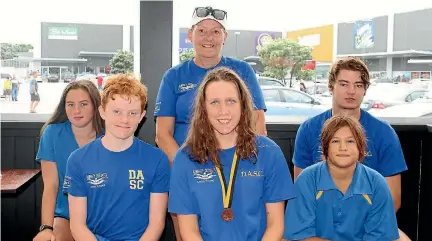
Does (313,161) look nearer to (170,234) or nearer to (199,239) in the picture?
(199,239)

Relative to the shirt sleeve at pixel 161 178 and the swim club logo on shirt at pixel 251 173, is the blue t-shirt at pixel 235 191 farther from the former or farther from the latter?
the shirt sleeve at pixel 161 178

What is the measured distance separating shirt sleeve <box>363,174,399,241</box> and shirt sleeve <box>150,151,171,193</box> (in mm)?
964

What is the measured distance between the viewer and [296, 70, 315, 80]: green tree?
11.7ft

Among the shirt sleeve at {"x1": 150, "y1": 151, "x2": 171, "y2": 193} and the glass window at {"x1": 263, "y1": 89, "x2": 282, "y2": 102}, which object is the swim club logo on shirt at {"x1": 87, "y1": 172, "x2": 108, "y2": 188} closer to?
the shirt sleeve at {"x1": 150, "y1": 151, "x2": 171, "y2": 193}

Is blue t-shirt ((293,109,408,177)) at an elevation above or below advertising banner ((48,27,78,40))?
below

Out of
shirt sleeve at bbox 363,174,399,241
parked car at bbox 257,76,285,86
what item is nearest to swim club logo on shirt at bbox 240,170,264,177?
shirt sleeve at bbox 363,174,399,241

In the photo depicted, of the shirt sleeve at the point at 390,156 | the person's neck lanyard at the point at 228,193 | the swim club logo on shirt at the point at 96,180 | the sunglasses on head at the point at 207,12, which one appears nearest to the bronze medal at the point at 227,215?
the person's neck lanyard at the point at 228,193

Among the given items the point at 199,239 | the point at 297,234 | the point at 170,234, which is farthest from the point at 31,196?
the point at 297,234

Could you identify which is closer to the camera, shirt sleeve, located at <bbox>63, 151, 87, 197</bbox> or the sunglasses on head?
shirt sleeve, located at <bbox>63, 151, 87, 197</bbox>

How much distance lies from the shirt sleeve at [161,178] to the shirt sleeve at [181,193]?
0.49 feet

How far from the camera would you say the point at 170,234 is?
339cm

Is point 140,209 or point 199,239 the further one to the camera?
point 140,209

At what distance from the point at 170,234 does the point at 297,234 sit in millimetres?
1515

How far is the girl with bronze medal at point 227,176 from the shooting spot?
1944 millimetres
